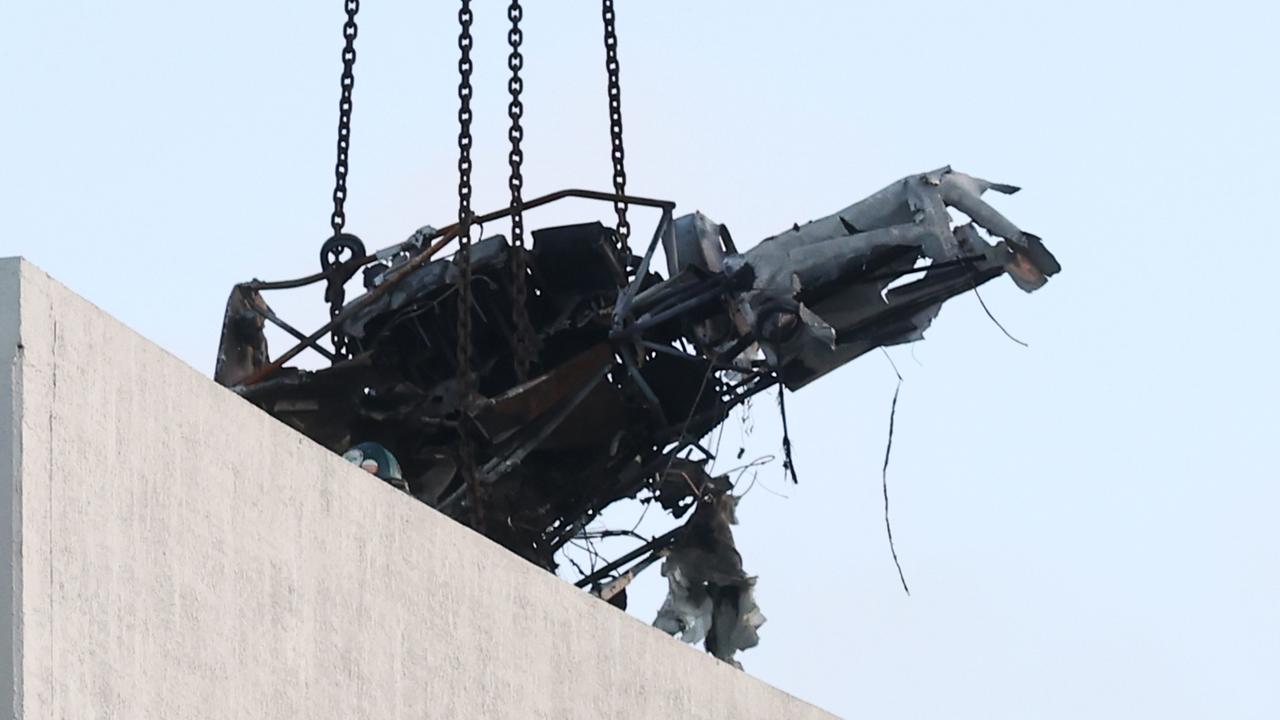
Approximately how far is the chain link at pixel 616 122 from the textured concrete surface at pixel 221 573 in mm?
4017

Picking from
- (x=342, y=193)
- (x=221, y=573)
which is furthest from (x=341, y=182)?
(x=221, y=573)

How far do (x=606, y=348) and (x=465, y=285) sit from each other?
67cm

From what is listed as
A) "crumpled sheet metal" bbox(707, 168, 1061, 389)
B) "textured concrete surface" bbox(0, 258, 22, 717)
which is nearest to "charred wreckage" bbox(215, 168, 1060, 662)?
"crumpled sheet metal" bbox(707, 168, 1061, 389)

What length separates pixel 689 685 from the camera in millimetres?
9023

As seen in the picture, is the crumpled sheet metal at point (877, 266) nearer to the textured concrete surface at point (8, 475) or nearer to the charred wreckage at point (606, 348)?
the charred wreckage at point (606, 348)

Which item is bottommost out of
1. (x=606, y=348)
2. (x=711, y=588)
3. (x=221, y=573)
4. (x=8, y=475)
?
(x=8, y=475)

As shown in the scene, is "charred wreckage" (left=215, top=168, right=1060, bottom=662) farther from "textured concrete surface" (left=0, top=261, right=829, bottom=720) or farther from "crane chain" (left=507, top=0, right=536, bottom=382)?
"textured concrete surface" (left=0, top=261, right=829, bottom=720)

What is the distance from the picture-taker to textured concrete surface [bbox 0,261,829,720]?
6.13 metres

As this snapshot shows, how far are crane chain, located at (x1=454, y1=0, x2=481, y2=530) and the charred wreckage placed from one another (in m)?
0.02

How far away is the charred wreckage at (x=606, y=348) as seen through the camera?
11453mm

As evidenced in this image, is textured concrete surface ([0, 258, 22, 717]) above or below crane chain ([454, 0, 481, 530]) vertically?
below

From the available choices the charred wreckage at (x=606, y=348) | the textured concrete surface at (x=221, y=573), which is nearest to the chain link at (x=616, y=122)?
the charred wreckage at (x=606, y=348)

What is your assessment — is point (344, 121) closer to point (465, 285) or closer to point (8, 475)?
point (465, 285)

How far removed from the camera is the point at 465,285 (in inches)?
460
